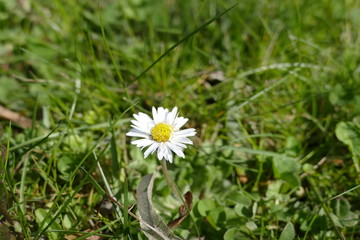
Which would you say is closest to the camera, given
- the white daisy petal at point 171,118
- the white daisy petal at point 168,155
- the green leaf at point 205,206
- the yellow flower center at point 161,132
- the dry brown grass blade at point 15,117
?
the white daisy petal at point 168,155

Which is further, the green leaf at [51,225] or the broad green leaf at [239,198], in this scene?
the broad green leaf at [239,198]

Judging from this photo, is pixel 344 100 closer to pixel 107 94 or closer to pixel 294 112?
pixel 294 112

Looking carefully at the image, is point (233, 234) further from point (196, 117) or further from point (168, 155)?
point (196, 117)

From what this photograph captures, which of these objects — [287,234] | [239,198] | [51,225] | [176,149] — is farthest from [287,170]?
[51,225]

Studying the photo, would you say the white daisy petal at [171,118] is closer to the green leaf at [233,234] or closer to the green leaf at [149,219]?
the green leaf at [149,219]

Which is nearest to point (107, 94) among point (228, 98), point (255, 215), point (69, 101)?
point (69, 101)

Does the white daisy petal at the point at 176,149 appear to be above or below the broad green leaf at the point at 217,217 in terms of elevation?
above

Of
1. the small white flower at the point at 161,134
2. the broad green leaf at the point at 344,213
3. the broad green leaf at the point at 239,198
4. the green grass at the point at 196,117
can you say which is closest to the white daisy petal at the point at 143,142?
the small white flower at the point at 161,134
